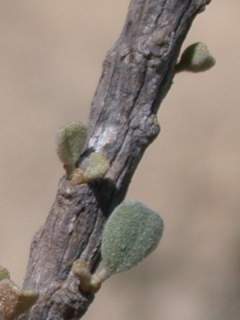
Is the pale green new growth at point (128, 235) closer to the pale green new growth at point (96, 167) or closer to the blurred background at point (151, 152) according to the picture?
the pale green new growth at point (96, 167)

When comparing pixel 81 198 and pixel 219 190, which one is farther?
pixel 219 190

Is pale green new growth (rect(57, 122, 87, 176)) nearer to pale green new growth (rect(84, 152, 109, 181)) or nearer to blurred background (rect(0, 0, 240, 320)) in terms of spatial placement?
pale green new growth (rect(84, 152, 109, 181))

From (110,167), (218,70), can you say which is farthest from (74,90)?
(110,167)

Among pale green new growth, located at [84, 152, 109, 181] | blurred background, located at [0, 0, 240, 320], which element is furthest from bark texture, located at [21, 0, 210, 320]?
blurred background, located at [0, 0, 240, 320]

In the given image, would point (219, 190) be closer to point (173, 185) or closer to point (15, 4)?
point (173, 185)

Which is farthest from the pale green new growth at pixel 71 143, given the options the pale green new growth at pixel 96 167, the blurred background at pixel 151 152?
the blurred background at pixel 151 152

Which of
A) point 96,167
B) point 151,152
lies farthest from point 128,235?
point 151,152
